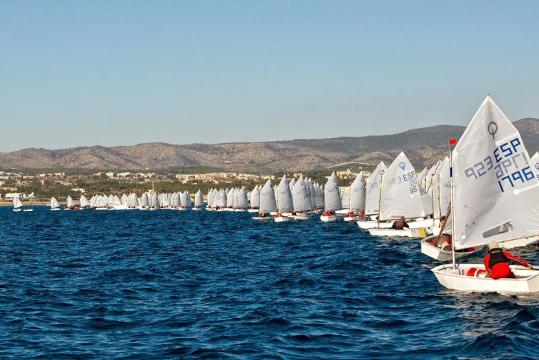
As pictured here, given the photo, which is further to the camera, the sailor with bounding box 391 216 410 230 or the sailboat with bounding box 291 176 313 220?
the sailboat with bounding box 291 176 313 220

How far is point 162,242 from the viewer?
88438mm

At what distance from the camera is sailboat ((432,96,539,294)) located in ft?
133

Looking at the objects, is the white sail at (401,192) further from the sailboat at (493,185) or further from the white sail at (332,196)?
the white sail at (332,196)

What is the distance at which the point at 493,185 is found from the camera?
135 ft

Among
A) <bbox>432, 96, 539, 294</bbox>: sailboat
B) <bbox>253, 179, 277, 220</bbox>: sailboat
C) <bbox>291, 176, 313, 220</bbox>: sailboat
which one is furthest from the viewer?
<bbox>253, 179, 277, 220</bbox>: sailboat

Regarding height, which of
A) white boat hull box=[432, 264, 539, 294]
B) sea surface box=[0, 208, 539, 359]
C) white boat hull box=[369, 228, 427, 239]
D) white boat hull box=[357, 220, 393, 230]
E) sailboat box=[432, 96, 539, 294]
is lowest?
sea surface box=[0, 208, 539, 359]

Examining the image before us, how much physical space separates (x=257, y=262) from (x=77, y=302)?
2215cm

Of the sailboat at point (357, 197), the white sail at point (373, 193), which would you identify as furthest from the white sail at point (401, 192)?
the sailboat at point (357, 197)

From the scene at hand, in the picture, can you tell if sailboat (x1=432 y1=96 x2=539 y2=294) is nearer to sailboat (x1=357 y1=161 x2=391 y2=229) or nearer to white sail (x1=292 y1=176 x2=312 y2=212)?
sailboat (x1=357 y1=161 x2=391 y2=229)

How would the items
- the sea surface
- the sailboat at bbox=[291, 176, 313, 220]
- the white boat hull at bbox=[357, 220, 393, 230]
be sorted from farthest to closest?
the sailboat at bbox=[291, 176, 313, 220] → the white boat hull at bbox=[357, 220, 393, 230] → the sea surface

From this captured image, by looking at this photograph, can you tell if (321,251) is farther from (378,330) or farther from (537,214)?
→ (378,330)

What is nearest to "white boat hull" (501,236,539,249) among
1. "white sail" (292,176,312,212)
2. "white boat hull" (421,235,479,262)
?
"white boat hull" (421,235,479,262)

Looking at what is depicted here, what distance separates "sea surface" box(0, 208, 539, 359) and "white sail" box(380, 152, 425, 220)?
24.4 metres

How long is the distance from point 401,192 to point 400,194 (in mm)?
228
